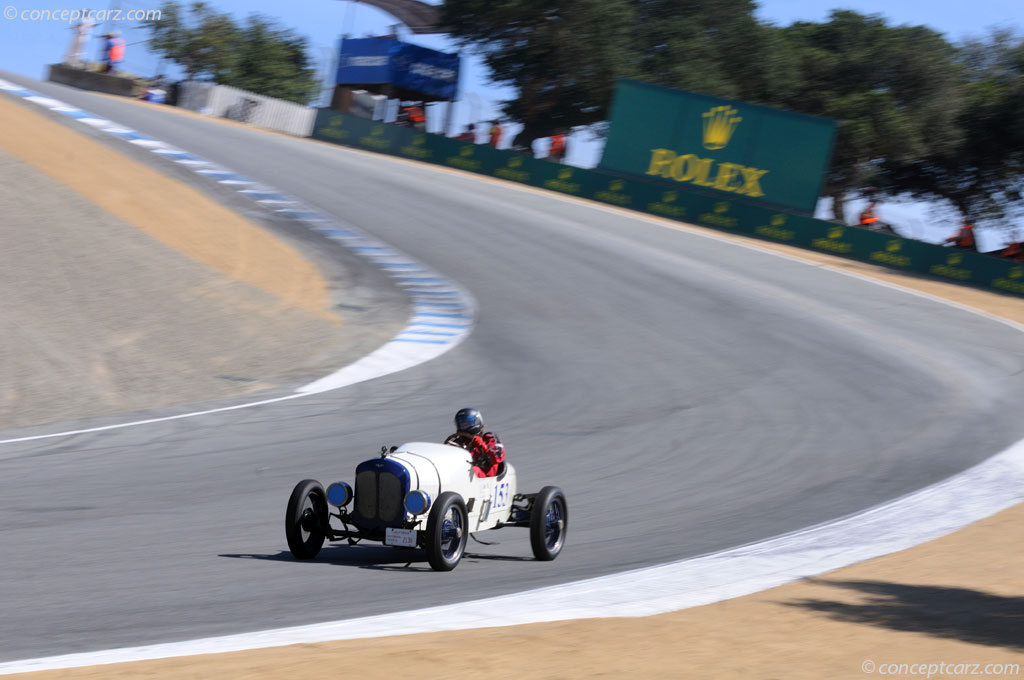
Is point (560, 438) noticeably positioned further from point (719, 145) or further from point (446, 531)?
point (719, 145)

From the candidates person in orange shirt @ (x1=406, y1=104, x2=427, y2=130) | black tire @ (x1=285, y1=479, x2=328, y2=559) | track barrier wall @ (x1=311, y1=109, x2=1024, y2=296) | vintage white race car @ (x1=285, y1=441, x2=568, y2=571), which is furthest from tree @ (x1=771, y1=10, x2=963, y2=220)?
black tire @ (x1=285, y1=479, x2=328, y2=559)

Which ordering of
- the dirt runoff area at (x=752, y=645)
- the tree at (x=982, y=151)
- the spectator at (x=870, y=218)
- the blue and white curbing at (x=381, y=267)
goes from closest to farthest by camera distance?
the dirt runoff area at (x=752, y=645), the blue and white curbing at (x=381, y=267), the spectator at (x=870, y=218), the tree at (x=982, y=151)

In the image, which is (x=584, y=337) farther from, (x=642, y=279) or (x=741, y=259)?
(x=741, y=259)

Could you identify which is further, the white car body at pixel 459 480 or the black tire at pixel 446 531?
the white car body at pixel 459 480

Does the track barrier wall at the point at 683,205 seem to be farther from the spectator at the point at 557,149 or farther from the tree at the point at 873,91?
the tree at the point at 873,91

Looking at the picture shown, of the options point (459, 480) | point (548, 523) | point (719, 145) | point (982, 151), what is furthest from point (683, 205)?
point (459, 480)

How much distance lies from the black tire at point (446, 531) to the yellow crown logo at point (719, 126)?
2902cm

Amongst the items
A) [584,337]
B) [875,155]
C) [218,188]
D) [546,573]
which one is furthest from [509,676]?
[875,155]

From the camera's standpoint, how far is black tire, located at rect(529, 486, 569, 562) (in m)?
8.90

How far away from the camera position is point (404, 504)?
26.7ft

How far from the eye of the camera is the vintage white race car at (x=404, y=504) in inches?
320

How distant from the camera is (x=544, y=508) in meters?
8.88

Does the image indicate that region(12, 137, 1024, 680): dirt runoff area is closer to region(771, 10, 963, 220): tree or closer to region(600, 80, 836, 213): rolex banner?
region(600, 80, 836, 213): rolex banner

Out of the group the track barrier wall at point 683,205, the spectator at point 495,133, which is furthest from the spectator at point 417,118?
the spectator at point 495,133
